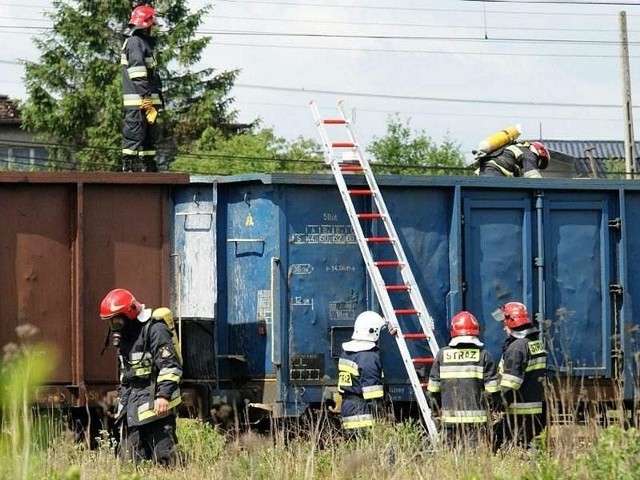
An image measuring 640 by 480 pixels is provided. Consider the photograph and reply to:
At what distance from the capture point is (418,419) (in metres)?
12.1

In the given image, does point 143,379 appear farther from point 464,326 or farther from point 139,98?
point 139,98

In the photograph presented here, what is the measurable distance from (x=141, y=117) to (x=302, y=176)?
6.60ft

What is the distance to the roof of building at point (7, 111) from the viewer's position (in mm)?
45188

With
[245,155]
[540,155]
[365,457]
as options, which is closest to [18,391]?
[365,457]

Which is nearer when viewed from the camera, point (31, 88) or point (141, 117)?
point (141, 117)

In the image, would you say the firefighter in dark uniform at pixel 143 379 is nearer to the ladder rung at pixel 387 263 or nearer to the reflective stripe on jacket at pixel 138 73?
the ladder rung at pixel 387 263

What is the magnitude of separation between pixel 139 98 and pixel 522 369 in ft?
14.8

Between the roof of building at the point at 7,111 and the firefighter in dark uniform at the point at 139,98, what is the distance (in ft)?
108

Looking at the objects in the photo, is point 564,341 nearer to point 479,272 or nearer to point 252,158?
point 479,272

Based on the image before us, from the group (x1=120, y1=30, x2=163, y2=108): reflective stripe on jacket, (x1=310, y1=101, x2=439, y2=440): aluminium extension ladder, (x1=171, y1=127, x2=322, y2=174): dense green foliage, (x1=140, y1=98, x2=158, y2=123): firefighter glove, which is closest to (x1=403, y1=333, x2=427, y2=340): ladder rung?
(x1=310, y1=101, x2=439, y2=440): aluminium extension ladder

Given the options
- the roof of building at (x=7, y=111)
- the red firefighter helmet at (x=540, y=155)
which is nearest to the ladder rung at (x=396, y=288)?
the red firefighter helmet at (x=540, y=155)

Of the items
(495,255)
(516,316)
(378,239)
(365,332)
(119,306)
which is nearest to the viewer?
(119,306)

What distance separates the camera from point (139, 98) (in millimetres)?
12859

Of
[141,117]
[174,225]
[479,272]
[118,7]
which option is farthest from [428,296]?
[118,7]
